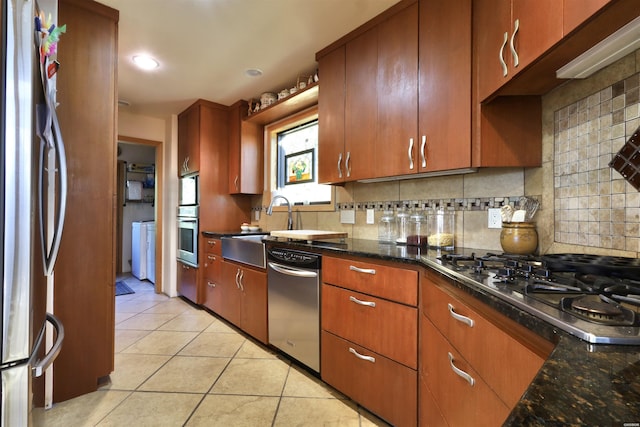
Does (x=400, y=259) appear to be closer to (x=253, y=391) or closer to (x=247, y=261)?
(x=253, y=391)

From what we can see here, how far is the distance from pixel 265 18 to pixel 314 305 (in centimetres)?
188

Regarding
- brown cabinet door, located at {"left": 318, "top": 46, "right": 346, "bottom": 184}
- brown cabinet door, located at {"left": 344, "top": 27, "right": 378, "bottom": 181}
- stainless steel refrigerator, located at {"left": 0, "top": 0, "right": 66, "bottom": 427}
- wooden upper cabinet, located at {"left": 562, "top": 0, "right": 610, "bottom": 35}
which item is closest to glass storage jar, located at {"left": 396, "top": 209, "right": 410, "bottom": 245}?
brown cabinet door, located at {"left": 344, "top": 27, "right": 378, "bottom": 181}

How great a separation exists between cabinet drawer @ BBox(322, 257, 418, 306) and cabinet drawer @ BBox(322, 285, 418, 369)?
4 cm

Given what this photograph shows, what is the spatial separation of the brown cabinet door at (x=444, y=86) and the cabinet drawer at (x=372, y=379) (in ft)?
3.47

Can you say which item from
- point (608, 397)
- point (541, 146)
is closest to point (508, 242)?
point (541, 146)

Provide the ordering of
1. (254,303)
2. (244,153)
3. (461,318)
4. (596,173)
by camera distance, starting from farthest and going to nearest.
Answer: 1. (244,153)
2. (254,303)
3. (596,173)
4. (461,318)

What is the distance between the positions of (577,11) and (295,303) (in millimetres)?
1876

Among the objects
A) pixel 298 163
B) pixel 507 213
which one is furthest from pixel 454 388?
pixel 298 163

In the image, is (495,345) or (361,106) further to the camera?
(361,106)

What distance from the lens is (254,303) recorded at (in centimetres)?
241

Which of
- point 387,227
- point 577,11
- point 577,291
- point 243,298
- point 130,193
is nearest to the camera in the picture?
point 577,291

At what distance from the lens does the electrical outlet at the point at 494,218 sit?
1640mm

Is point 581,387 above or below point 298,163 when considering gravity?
below

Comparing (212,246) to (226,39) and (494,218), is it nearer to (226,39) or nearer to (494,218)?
(226,39)
